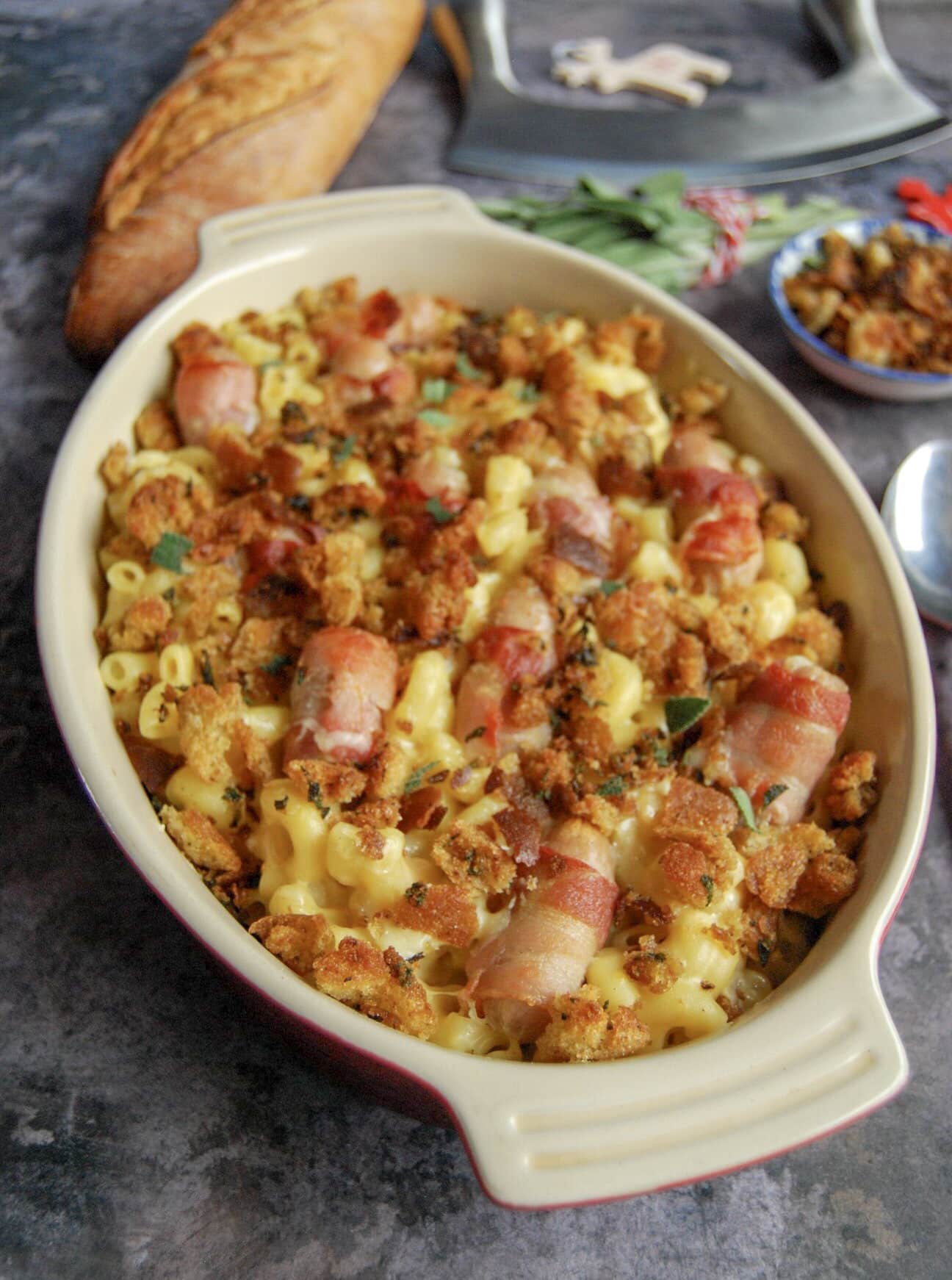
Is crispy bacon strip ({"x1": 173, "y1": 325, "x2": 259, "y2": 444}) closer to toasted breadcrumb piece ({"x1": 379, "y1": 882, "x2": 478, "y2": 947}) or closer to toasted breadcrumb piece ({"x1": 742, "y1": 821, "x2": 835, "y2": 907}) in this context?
toasted breadcrumb piece ({"x1": 379, "y1": 882, "x2": 478, "y2": 947})

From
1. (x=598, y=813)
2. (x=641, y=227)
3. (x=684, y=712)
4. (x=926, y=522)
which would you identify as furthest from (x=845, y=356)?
(x=598, y=813)

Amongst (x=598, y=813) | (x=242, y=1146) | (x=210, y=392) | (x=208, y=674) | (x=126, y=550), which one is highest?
(x=210, y=392)

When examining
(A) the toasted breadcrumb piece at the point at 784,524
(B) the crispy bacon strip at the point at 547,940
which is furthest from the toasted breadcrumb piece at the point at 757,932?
(A) the toasted breadcrumb piece at the point at 784,524

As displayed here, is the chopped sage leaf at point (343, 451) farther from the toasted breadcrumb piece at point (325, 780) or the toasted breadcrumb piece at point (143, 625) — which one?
the toasted breadcrumb piece at point (325, 780)

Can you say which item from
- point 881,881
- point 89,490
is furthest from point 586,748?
point 89,490

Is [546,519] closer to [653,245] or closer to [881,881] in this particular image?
[881,881]

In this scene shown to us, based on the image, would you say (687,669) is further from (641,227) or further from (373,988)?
(641,227)

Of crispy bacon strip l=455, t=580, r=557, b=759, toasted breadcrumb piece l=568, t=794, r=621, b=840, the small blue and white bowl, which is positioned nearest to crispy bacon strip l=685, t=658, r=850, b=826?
toasted breadcrumb piece l=568, t=794, r=621, b=840
